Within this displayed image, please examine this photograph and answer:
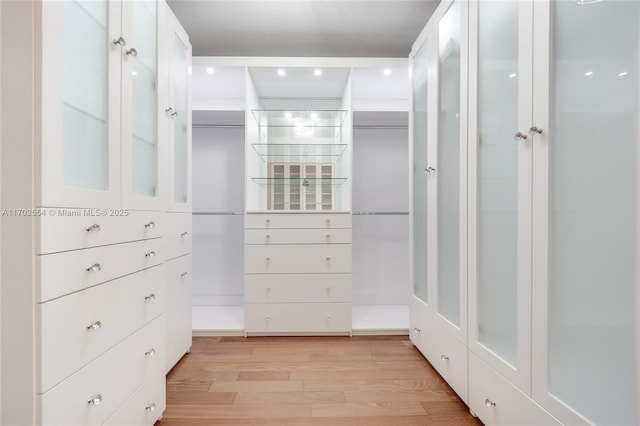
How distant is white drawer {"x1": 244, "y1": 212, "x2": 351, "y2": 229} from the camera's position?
2531mm

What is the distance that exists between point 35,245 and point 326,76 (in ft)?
7.54

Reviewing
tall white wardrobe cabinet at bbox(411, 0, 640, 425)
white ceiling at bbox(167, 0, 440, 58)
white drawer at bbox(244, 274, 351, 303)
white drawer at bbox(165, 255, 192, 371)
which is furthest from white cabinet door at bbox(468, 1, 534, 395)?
white drawer at bbox(165, 255, 192, 371)

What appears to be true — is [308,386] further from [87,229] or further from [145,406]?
[87,229]

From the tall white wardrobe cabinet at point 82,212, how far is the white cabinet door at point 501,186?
4.51ft

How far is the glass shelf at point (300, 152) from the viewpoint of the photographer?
279 centimetres

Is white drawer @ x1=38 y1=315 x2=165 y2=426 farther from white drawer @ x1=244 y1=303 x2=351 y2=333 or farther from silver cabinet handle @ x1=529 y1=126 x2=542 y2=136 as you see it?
silver cabinet handle @ x1=529 y1=126 x2=542 y2=136

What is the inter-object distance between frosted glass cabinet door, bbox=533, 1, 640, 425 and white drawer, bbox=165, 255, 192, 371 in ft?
5.80

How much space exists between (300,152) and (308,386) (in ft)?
5.70

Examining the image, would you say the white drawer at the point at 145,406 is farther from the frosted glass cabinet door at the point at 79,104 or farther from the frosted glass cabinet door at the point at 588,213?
the frosted glass cabinet door at the point at 588,213

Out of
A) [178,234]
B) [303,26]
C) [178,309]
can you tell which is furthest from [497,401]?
[303,26]

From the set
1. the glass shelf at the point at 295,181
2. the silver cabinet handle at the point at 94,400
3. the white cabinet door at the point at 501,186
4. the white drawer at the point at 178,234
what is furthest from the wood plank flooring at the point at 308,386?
the glass shelf at the point at 295,181

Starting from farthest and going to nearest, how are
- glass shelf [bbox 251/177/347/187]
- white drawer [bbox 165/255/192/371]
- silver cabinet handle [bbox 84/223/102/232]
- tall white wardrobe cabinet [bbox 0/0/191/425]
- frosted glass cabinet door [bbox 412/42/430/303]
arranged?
glass shelf [bbox 251/177/347/187], frosted glass cabinet door [bbox 412/42/430/303], white drawer [bbox 165/255/192/371], silver cabinet handle [bbox 84/223/102/232], tall white wardrobe cabinet [bbox 0/0/191/425]

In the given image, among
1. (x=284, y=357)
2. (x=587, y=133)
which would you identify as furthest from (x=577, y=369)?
(x=284, y=357)

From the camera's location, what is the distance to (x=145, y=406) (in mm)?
1326
